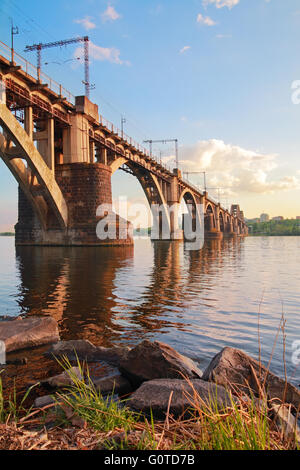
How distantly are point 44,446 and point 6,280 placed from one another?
12.4 metres

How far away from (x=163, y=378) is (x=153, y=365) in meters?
0.27

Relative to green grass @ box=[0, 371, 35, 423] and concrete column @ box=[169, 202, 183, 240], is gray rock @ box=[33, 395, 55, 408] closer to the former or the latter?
green grass @ box=[0, 371, 35, 423]

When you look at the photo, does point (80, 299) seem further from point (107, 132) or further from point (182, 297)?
point (107, 132)

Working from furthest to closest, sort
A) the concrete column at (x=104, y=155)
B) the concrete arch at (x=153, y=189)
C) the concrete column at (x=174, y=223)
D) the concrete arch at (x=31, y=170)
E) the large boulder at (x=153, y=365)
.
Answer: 1. the concrete column at (x=174, y=223)
2. the concrete arch at (x=153, y=189)
3. the concrete column at (x=104, y=155)
4. the concrete arch at (x=31, y=170)
5. the large boulder at (x=153, y=365)

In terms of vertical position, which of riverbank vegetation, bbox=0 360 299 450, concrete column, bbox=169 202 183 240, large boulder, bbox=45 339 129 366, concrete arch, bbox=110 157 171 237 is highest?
concrete arch, bbox=110 157 171 237

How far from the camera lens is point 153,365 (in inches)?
159

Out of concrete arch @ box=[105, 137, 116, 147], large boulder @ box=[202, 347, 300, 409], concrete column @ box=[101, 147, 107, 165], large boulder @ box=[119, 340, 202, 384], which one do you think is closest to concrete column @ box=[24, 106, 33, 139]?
concrete arch @ box=[105, 137, 116, 147]

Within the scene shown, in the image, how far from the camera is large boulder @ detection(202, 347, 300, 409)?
3.43 metres

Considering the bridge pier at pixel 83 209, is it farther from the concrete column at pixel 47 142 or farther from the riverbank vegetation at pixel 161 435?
the riverbank vegetation at pixel 161 435

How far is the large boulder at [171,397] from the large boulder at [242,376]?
14.3 inches

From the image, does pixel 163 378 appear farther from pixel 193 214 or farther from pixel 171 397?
pixel 193 214

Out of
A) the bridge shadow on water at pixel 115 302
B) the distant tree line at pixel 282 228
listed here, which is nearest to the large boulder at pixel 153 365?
the bridge shadow on water at pixel 115 302

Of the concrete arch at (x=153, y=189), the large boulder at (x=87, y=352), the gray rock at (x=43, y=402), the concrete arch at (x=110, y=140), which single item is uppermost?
the concrete arch at (x=110, y=140)

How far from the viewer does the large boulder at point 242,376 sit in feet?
11.3
